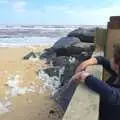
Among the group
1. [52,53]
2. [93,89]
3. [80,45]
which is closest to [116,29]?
[93,89]

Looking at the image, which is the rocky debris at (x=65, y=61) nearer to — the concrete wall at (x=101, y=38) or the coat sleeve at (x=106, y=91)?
the concrete wall at (x=101, y=38)

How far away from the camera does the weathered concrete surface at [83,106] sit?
8.39ft

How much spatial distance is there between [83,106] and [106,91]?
0.38 metres

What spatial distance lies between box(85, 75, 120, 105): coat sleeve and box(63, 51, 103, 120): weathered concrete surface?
0.15 ft

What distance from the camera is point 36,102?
25.8 feet

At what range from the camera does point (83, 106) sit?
9.01 ft

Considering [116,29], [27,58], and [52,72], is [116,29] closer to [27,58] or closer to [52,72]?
[52,72]

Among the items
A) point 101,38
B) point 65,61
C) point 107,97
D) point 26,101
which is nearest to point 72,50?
point 65,61

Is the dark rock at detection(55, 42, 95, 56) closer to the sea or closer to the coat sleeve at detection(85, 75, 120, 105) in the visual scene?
the coat sleeve at detection(85, 75, 120, 105)

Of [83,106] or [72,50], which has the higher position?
[83,106]

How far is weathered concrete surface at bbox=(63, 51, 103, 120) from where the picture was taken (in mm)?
2557

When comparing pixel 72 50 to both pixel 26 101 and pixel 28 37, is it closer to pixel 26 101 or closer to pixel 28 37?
pixel 26 101

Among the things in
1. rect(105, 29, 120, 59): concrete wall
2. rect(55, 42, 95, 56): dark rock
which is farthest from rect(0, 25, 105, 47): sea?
rect(105, 29, 120, 59): concrete wall

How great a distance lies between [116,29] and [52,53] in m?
9.08
